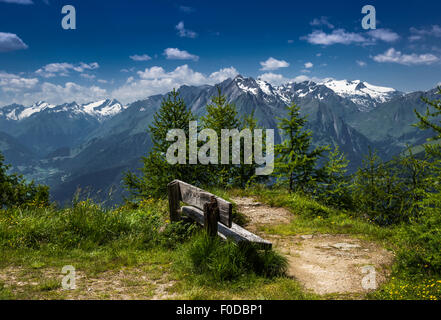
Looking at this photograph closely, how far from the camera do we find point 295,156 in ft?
53.2

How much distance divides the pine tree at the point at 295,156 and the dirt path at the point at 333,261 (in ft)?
22.4

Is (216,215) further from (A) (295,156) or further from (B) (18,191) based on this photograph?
(B) (18,191)

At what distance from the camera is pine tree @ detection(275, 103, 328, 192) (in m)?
16.1

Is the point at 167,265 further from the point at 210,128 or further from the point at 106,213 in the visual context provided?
the point at 210,128

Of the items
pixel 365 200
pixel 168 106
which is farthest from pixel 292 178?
pixel 168 106

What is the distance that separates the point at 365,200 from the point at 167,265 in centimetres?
1422

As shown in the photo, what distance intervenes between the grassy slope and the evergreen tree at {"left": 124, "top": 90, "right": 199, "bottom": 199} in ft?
28.3

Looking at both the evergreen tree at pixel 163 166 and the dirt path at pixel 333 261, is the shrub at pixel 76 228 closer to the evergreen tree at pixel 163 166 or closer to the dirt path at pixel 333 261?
the dirt path at pixel 333 261

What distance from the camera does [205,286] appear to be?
4609mm

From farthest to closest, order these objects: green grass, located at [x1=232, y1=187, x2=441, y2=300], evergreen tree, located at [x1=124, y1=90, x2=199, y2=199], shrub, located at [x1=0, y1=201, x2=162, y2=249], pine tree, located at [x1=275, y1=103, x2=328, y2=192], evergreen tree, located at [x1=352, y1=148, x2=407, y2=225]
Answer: evergreen tree, located at [x1=124, y1=90, x2=199, y2=199] < pine tree, located at [x1=275, y1=103, x2=328, y2=192] < evergreen tree, located at [x1=352, y1=148, x2=407, y2=225] < shrub, located at [x1=0, y1=201, x2=162, y2=249] < green grass, located at [x1=232, y1=187, x2=441, y2=300]

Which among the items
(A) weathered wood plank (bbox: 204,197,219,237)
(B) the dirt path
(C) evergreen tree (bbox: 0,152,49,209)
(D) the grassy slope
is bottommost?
(C) evergreen tree (bbox: 0,152,49,209)

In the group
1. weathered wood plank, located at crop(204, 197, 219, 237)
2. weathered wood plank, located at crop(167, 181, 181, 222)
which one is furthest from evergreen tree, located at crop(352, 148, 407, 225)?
weathered wood plank, located at crop(204, 197, 219, 237)

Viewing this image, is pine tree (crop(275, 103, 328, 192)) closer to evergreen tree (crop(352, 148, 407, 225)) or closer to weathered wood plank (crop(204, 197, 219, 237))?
evergreen tree (crop(352, 148, 407, 225))

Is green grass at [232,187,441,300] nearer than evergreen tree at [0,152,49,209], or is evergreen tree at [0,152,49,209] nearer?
green grass at [232,187,441,300]
